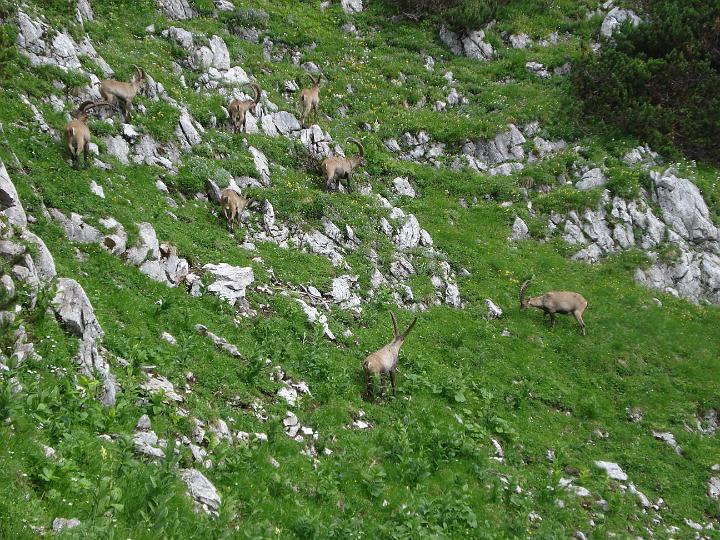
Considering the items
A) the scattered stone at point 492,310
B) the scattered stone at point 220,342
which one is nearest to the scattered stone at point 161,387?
the scattered stone at point 220,342

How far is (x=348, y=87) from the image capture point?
31.4 metres

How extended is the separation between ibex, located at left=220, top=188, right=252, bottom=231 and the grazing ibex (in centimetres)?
1116

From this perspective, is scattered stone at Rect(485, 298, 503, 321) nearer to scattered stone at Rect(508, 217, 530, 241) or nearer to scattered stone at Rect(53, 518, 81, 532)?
scattered stone at Rect(508, 217, 530, 241)

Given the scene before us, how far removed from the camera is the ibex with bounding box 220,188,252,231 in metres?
18.3

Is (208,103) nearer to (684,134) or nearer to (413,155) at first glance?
(413,155)

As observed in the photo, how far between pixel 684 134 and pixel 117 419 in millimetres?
32767

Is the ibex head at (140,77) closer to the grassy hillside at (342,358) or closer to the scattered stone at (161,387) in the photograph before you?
the grassy hillside at (342,358)

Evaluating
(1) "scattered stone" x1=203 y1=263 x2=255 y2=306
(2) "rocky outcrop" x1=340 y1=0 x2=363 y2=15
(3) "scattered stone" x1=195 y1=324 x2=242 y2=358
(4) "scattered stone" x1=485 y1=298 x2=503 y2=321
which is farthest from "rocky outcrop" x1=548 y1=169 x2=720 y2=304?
(2) "rocky outcrop" x1=340 y1=0 x2=363 y2=15

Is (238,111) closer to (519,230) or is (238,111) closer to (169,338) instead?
(519,230)

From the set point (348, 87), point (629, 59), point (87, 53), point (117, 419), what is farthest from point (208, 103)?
point (629, 59)

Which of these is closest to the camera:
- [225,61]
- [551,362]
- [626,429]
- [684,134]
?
[626,429]

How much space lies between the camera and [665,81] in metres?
31.3

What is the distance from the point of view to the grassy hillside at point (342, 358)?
309 inches

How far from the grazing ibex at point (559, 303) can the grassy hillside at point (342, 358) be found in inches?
21.5
